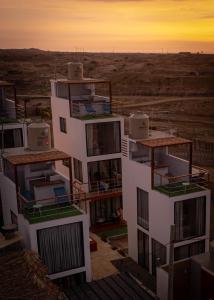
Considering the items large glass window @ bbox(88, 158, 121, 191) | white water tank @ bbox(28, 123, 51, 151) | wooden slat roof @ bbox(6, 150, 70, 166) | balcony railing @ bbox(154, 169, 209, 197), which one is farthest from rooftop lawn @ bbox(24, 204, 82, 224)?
large glass window @ bbox(88, 158, 121, 191)

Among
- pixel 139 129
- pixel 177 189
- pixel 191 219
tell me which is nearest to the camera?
pixel 177 189

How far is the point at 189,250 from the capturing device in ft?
67.2

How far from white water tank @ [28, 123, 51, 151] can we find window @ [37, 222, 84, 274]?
5093 mm

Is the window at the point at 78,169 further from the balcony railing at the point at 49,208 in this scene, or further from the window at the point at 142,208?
the balcony railing at the point at 49,208

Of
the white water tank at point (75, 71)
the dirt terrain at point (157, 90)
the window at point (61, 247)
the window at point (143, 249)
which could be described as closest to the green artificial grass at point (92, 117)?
the white water tank at point (75, 71)

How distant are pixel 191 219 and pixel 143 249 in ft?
11.3

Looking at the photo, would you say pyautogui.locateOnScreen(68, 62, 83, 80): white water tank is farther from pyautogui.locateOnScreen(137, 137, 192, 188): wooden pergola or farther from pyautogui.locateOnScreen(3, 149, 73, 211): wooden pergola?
pyautogui.locateOnScreen(137, 137, 192, 188): wooden pergola

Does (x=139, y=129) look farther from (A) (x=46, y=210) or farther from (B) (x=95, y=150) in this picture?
(B) (x=95, y=150)

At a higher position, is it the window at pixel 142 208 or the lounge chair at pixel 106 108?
the lounge chair at pixel 106 108

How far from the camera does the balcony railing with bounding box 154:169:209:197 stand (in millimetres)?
19919

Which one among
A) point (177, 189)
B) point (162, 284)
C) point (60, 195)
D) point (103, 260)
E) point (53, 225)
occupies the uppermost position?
point (177, 189)

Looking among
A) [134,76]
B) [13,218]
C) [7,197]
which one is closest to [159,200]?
[13,218]

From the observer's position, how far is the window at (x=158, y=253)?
66.4ft

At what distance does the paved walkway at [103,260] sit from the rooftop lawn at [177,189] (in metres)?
5.55
